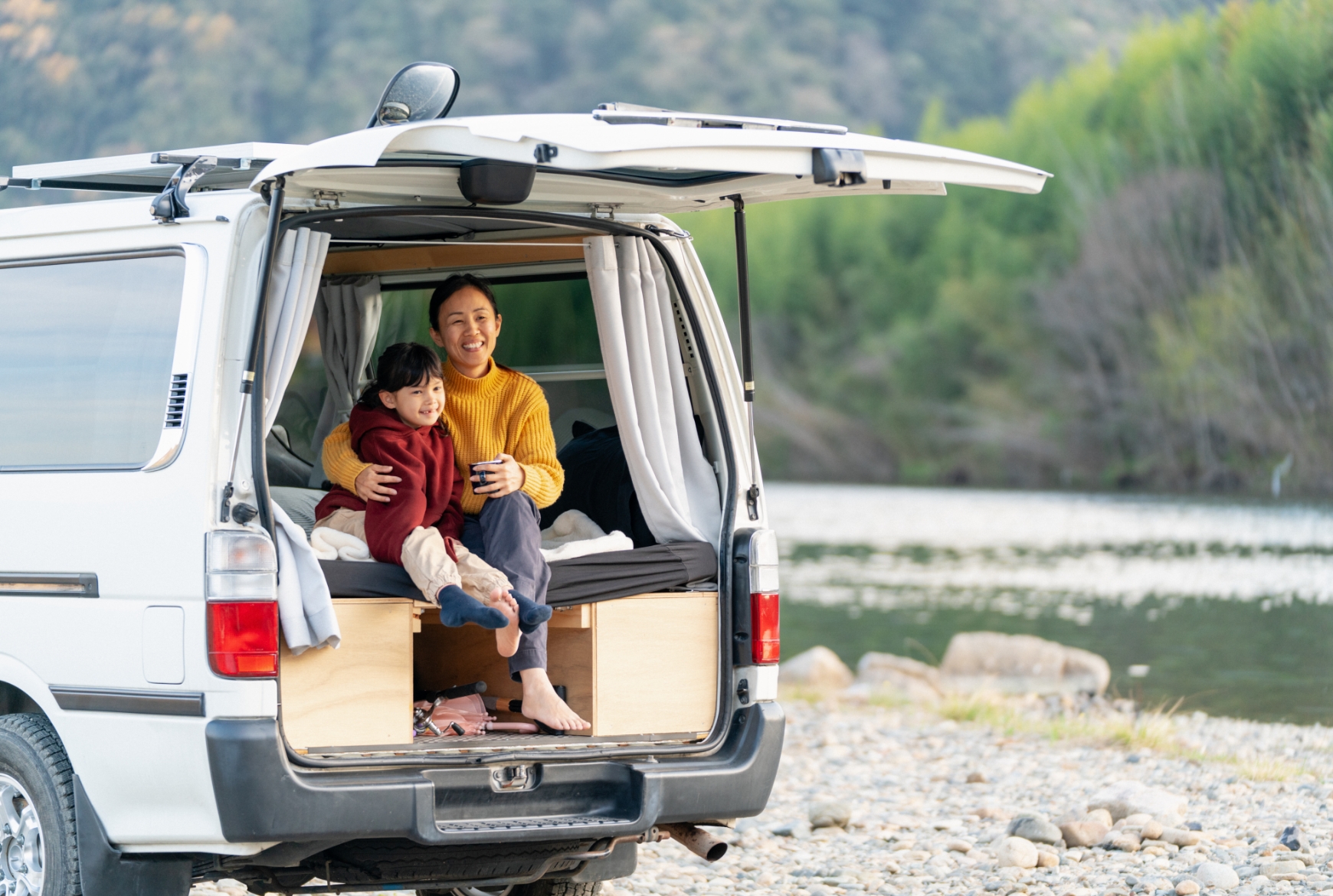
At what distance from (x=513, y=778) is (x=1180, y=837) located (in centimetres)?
391

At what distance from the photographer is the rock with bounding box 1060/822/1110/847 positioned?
753 centimetres

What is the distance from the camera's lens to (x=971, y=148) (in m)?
71.6

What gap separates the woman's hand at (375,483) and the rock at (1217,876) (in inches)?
Answer: 142

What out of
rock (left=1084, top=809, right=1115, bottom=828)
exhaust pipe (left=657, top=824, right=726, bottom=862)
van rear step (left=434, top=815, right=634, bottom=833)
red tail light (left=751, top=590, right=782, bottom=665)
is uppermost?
red tail light (left=751, top=590, right=782, bottom=665)

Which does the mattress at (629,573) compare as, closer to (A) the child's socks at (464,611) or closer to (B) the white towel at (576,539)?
(B) the white towel at (576,539)

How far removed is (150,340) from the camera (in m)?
4.69

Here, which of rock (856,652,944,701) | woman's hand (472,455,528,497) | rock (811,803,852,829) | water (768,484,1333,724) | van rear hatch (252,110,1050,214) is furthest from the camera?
water (768,484,1333,724)

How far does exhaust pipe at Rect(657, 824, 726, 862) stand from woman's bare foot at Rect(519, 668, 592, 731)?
414 mm

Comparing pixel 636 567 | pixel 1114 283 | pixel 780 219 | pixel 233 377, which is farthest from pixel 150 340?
pixel 780 219

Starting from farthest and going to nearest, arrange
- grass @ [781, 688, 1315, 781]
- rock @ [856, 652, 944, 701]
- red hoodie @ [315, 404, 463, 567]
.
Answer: rock @ [856, 652, 944, 701] < grass @ [781, 688, 1315, 781] < red hoodie @ [315, 404, 463, 567]

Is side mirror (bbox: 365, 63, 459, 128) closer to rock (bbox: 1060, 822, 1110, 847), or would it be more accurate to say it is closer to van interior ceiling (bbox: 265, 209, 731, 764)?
van interior ceiling (bbox: 265, 209, 731, 764)

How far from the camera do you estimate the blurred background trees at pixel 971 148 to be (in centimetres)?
3728

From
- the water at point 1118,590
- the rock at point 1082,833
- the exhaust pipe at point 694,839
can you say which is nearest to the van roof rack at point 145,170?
the exhaust pipe at point 694,839

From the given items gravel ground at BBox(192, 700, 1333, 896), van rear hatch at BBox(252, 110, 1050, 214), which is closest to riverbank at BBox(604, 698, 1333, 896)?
gravel ground at BBox(192, 700, 1333, 896)
